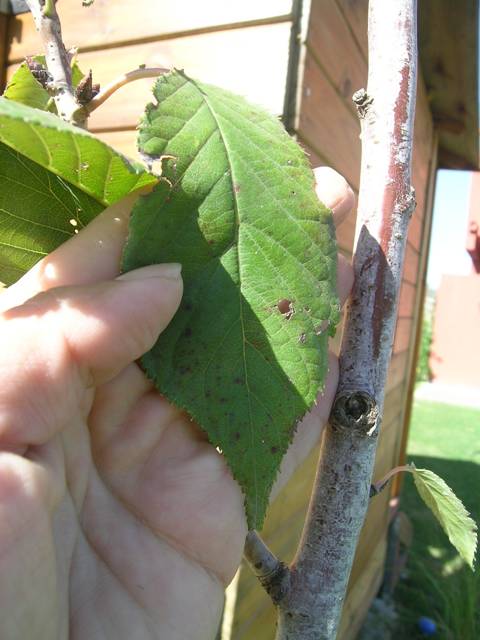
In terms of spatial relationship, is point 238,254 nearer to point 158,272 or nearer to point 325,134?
point 158,272

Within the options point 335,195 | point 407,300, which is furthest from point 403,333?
point 335,195

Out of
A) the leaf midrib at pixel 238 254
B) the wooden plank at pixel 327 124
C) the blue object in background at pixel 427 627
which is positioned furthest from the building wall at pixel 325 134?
the leaf midrib at pixel 238 254

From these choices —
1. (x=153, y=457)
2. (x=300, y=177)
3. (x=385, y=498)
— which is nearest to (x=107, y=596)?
(x=153, y=457)

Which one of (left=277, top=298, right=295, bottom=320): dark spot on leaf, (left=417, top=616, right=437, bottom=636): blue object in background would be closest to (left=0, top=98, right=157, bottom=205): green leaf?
(left=277, top=298, right=295, bottom=320): dark spot on leaf

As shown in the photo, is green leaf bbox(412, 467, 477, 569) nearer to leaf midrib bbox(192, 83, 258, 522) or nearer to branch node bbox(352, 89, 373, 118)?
leaf midrib bbox(192, 83, 258, 522)

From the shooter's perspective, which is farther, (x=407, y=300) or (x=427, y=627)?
(x=407, y=300)

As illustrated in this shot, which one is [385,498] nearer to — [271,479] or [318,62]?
[318,62]
